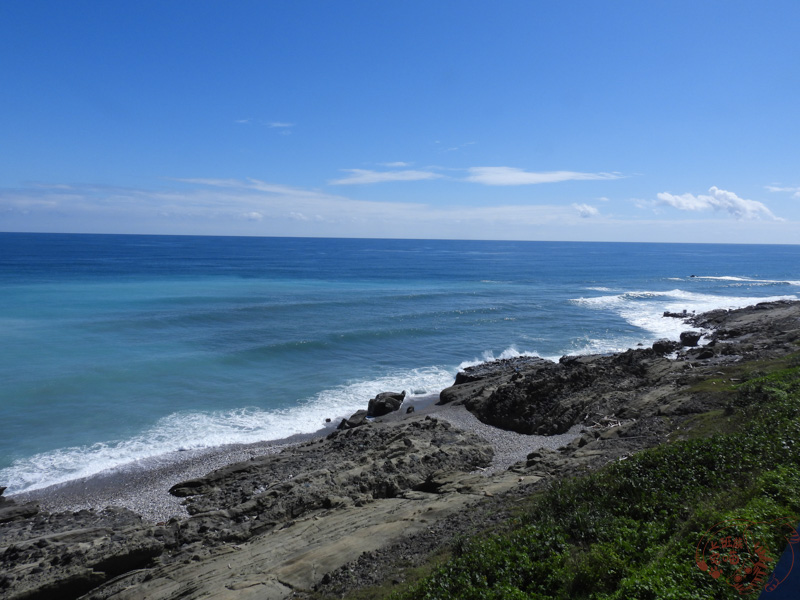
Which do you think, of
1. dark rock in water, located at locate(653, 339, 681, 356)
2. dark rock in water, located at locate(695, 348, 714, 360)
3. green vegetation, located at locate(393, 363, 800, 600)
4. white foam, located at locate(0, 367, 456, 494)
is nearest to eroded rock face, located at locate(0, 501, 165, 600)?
white foam, located at locate(0, 367, 456, 494)

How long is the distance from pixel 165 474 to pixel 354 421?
862 cm

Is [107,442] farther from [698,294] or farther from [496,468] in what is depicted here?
[698,294]

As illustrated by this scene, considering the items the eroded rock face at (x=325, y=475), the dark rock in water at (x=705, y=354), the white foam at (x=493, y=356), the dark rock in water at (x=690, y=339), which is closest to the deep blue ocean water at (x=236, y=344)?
the white foam at (x=493, y=356)

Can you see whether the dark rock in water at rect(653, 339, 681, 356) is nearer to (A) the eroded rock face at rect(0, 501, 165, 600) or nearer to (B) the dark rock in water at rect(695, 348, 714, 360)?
(B) the dark rock in water at rect(695, 348, 714, 360)

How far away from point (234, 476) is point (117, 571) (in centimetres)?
589

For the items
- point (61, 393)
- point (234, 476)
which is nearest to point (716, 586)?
point (234, 476)

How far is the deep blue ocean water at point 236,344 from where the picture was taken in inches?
907

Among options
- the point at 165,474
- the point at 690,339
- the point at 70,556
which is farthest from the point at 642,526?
the point at 690,339

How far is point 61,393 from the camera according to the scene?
2630 centimetres

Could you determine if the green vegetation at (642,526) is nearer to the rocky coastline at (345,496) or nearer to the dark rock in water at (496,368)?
the rocky coastline at (345,496)

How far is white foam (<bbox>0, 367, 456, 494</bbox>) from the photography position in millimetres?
19078

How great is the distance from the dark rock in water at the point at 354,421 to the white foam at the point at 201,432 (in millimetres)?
1241

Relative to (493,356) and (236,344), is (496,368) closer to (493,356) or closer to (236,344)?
(493,356)

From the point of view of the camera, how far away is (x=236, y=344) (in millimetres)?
37500
